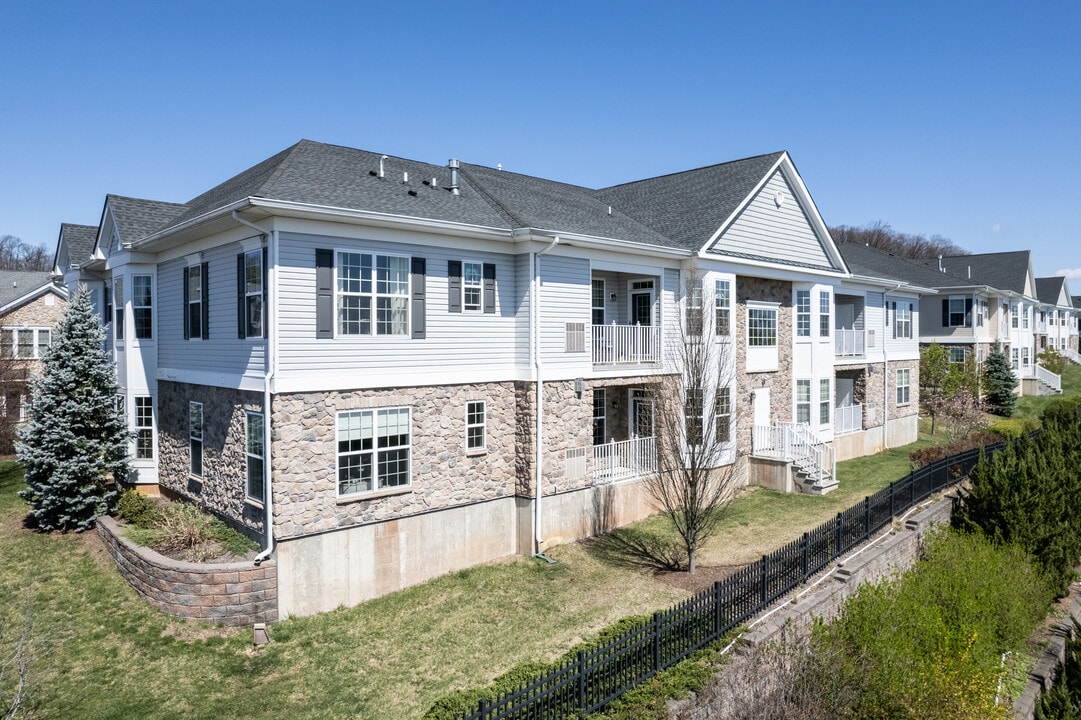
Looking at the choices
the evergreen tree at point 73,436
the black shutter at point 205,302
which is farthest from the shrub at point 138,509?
the black shutter at point 205,302

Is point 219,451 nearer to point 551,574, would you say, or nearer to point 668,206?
point 551,574

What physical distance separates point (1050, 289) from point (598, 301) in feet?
215

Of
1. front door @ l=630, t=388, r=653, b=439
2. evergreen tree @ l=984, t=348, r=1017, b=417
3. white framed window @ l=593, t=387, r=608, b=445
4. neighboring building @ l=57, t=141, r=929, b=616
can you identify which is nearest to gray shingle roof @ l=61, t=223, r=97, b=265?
neighboring building @ l=57, t=141, r=929, b=616

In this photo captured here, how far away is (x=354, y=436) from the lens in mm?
13867

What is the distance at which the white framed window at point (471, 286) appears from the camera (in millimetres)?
15766

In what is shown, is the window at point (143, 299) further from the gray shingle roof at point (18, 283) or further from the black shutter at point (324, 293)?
the gray shingle roof at point (18, 283)

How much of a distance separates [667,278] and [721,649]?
1176cm

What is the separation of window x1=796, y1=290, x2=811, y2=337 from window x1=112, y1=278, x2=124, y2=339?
22.2 m

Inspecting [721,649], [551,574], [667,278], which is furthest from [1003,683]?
[667,278]

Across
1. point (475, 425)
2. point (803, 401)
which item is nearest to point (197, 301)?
point (475, 425)

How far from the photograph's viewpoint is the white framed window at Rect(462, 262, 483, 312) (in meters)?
15.8

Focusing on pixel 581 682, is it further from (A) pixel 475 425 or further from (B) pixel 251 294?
(B) pixel 251 294

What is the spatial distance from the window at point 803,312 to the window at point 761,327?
160 cm

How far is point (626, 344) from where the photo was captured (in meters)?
18.8
